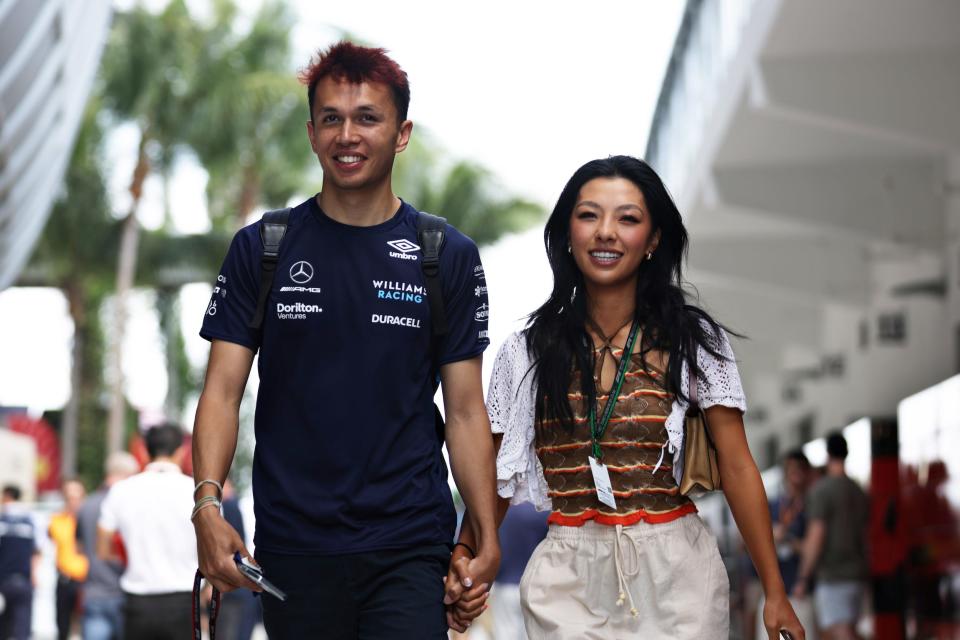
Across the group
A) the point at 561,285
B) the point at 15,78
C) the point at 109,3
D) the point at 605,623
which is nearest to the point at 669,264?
the point at 561,285

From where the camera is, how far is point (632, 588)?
466 centimetres

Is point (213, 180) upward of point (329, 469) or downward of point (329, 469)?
upward

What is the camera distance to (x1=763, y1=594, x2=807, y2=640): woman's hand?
15.0 feet

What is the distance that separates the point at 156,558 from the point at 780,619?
5301 mm

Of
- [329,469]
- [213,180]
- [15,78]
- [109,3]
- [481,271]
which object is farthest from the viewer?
[213,180]

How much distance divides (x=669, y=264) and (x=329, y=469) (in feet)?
3.91

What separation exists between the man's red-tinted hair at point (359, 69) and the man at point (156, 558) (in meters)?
4.92

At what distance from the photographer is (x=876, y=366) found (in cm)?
2316

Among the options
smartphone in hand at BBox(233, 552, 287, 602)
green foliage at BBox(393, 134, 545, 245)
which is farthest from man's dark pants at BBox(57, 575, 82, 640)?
green foliage at BBox(393, 134, 545, 245)

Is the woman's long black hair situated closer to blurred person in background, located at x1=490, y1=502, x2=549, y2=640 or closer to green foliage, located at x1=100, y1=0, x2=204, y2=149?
blurred person in background, located at x1=490, y1=502, x2=549, y2=640

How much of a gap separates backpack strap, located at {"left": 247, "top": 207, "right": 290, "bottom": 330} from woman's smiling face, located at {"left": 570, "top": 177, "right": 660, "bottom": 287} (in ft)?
2.73

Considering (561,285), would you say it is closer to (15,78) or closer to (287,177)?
(15,78)

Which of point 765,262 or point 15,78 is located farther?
point 765,262

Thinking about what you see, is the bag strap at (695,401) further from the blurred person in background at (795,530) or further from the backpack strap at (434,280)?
A: the blurred person in background at (795,530)
